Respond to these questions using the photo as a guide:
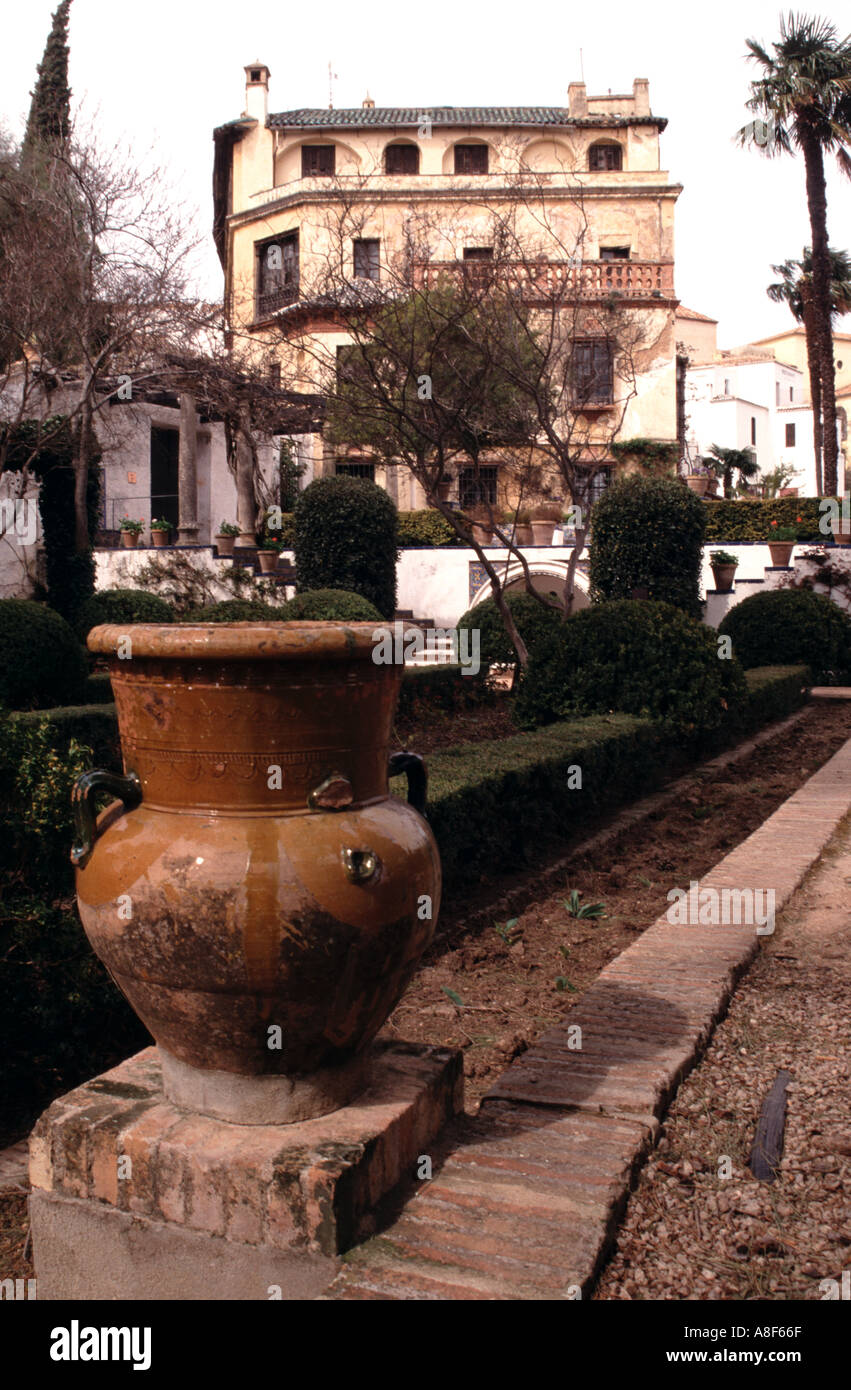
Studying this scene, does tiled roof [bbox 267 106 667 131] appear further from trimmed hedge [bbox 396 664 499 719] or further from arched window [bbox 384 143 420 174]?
trimmed hedge [bbox 396 664 499 719]

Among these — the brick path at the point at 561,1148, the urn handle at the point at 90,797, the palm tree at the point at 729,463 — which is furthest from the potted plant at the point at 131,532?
the palm tree at the point at 729,463

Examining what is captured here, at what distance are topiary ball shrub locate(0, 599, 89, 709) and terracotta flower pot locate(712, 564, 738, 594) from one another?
12051 millimetres

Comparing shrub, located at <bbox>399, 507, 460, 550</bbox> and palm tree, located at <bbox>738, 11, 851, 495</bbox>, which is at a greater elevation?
palm tree, located at <bbox>738, 11, 851, 495</bbox>

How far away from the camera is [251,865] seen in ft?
6.97

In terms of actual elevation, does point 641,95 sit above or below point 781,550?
above

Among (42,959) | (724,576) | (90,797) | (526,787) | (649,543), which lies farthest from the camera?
(724,576)

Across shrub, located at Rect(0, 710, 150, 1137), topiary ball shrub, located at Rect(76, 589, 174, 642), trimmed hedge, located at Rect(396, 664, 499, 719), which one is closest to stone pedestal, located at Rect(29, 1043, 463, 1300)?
shrub, located at Rect(0, 710, 150, 1137)

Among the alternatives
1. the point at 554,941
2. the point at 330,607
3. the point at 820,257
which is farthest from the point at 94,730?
the point at 820,257

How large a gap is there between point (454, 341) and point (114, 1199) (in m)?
9.35

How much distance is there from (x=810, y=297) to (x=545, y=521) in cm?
1140

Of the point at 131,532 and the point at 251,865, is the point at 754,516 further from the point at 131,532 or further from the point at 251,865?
the point at 251,865

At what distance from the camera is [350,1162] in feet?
6.93

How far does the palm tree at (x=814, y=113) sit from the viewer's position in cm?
2353

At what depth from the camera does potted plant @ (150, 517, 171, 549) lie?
21156 millimetres
